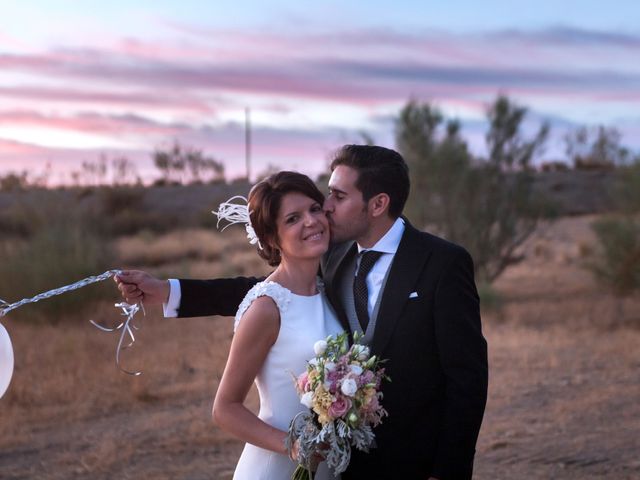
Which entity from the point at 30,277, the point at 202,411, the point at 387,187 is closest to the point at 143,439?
the point at 202,411

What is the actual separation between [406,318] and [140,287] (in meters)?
1.27

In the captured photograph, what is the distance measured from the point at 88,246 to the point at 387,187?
45.3 feet

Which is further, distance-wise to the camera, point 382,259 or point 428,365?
point 382,259

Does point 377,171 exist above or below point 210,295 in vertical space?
above

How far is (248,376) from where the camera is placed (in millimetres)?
3627

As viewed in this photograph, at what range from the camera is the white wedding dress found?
147 inches

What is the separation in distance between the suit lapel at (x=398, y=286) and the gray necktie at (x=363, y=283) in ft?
0.40

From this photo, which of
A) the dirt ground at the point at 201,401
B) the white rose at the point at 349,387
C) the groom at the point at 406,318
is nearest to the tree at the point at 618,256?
the dirt ground at the point at 201,401

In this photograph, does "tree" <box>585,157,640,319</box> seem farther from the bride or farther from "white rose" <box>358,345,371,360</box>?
"white rose" <box>358,345,371,360</box>

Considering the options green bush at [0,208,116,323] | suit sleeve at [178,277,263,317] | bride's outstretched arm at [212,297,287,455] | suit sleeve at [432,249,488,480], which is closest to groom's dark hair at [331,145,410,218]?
suit sleeve at [432,249,488,480]

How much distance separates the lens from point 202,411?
9.65 m

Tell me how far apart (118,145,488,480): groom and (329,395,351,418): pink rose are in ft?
1.27

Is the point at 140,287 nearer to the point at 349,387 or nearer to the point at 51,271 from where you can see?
the point at 349,387

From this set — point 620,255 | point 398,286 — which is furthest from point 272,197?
point 620,255
